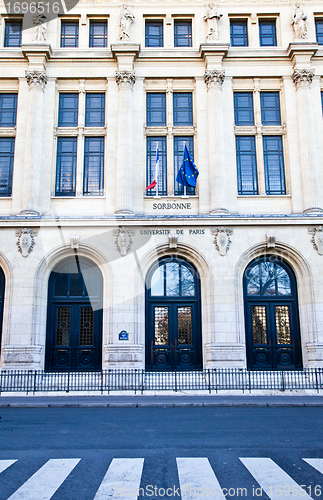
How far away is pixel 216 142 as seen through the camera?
24.0 m

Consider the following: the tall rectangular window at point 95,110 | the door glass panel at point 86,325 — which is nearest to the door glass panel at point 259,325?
the door glass panel at point 86,325

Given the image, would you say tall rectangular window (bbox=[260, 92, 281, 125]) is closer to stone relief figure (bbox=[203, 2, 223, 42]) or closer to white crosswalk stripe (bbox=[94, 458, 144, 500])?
stone relief figure (bbox=[203, 2, 223, 42])

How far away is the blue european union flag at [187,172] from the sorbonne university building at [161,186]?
96 centimetres

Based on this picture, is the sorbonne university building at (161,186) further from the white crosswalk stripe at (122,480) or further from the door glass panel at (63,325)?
the white crosswalk stripe at (122,480)

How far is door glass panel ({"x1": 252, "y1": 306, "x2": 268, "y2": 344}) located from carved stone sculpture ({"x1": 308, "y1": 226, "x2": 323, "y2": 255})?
13.8 ft

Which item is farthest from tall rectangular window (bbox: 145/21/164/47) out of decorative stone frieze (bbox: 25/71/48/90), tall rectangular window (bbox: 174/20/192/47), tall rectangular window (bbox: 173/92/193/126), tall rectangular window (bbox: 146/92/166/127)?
decorative stone frieze (bbox: 25/71/48/90)

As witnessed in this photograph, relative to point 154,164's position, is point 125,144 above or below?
above

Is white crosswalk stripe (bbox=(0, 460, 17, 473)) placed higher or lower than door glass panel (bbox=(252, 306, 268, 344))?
lower

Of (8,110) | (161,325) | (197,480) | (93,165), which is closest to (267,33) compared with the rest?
(93,165)

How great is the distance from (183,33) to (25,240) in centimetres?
1577

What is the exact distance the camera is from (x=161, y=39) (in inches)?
1038

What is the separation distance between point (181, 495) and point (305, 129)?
22.4 m

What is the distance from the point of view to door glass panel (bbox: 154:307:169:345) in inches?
901

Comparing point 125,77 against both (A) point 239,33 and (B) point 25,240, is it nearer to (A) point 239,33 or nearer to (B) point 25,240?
(A) point 239,33
